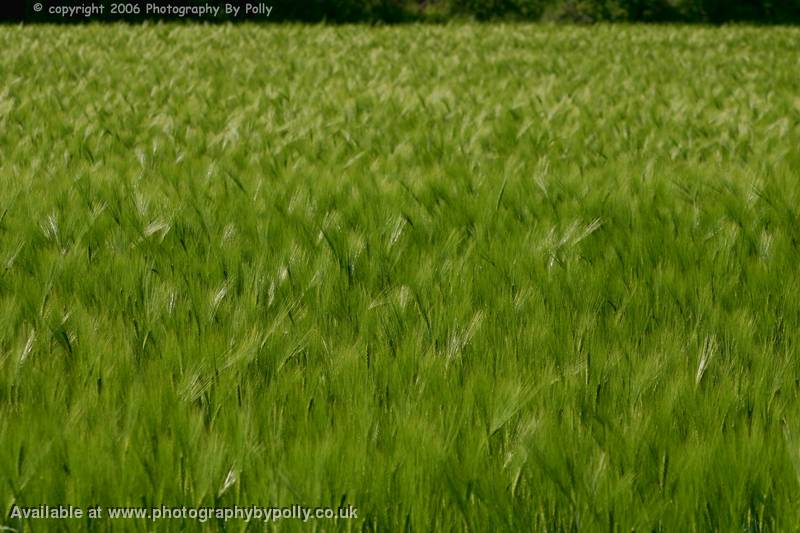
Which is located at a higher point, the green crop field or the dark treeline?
the green crop field

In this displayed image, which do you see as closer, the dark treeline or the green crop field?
the green crop field

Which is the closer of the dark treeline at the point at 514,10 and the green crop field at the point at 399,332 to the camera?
the green crop field at the point at 399,332

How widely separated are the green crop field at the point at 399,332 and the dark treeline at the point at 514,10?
12700 millimetres

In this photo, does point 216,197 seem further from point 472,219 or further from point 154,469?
point 154,469

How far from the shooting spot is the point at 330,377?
1270 mm

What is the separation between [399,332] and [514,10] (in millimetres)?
17333

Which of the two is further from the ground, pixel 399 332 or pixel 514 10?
pixel 399 332

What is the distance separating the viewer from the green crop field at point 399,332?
39.2 inches

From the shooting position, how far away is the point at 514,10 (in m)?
17.9

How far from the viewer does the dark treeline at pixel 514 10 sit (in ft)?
52.1

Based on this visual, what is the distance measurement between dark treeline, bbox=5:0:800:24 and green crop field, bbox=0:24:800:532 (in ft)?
41.7

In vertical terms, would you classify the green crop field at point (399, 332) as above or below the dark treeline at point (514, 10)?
above

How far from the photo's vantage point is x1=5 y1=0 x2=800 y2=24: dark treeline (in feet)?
52.1

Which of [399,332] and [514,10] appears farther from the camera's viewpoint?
[514,10]
